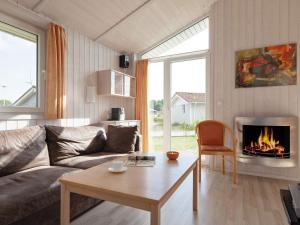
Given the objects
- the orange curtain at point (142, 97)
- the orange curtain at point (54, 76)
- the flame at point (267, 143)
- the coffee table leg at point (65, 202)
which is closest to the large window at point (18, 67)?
the orange curtain at point (54, 76)

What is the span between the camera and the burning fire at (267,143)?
2789 millimetres

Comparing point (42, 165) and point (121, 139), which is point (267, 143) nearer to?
point (121, 139)

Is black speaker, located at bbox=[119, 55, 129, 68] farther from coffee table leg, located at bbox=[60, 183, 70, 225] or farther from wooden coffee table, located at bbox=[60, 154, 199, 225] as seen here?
coffee table leg, located at bbox=[60, 183, 70, 225]

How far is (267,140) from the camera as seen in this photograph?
2850 millimetres

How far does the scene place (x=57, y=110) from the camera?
2.66 meters

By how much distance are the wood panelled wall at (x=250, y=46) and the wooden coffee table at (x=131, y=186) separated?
201 centimetres

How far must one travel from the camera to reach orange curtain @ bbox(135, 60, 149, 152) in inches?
165

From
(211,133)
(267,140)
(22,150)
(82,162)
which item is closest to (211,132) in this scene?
(211,133)

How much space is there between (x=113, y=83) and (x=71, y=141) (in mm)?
1469

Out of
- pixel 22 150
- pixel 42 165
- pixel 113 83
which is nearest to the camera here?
pixel 22 150

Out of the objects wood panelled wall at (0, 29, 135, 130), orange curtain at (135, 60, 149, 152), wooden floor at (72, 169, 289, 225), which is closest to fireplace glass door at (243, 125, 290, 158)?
wooden floor at (72, 169, 289, 225)

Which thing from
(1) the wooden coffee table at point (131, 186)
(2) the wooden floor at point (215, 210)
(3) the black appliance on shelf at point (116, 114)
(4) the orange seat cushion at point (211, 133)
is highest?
(3) the black appliance on shelf at point (116, 114)

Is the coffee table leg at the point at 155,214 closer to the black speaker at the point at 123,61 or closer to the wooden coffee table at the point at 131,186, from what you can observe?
the wooden coffee table at the point at 131,186

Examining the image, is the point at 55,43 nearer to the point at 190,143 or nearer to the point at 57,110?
the point at 57,110
